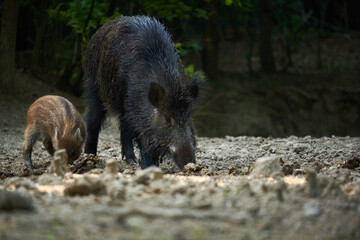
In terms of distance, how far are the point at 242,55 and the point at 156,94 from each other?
11176 mm

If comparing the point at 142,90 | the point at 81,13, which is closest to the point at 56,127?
the point at 142,90

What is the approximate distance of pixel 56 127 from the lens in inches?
207

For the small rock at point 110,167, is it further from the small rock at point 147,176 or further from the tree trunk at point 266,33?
the tree trunk at point 266,33

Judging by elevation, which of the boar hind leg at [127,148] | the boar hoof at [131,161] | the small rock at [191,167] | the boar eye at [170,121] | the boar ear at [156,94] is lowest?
the boar hoof at [131,161]

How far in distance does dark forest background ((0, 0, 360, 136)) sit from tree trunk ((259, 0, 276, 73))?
0.02 metres

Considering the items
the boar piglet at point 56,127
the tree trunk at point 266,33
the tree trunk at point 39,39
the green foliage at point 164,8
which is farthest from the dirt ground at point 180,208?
the tree trunk at point 266,33

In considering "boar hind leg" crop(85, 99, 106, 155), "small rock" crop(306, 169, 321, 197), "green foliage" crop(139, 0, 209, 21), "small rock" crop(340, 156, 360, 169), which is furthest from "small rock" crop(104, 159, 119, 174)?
"green foliage" crop(139, 0, 209, 21)

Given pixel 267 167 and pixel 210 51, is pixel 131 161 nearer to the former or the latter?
pixel 267 167

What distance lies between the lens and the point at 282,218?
2.54 m

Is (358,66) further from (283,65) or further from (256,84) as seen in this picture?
(256,84)

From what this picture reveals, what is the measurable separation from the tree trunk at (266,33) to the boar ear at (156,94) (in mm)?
9014

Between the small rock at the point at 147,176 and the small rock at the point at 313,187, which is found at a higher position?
the small rock at the point at 313,187

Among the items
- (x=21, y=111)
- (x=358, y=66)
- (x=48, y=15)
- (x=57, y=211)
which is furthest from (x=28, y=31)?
(x=57, y=211)

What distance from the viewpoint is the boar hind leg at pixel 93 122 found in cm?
643
